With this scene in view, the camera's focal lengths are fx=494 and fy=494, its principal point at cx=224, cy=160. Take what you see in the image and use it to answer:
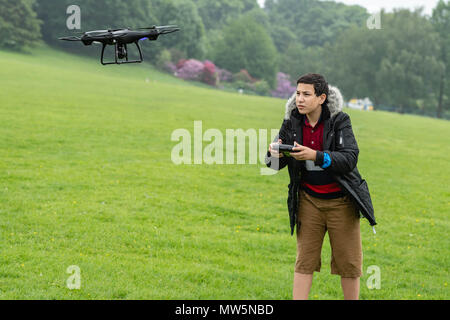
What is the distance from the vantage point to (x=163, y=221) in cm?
910

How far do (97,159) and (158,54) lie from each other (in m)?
63.7

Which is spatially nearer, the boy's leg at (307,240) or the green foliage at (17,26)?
the boy's leg at (307,240)

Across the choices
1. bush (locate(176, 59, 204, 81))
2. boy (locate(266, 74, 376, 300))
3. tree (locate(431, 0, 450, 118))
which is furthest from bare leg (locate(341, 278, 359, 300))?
tree (locate(431, 0, 450, 118))

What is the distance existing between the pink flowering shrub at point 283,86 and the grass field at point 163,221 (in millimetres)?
73336

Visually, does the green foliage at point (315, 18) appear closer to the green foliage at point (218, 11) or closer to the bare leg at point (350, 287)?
the green foliage at point (218, 11)

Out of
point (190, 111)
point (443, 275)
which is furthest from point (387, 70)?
point (443, 275)

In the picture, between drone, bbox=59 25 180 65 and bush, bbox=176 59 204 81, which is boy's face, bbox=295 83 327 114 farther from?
bush, bbox=176 59 204 81

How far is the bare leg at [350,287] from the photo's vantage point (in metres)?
4.90

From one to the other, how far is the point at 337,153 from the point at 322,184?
425 millimetres

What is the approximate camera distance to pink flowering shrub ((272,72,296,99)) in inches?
3656

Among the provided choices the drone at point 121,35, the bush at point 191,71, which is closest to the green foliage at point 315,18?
the bush at point 191,71

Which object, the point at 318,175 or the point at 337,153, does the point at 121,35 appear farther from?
the point at 318,175

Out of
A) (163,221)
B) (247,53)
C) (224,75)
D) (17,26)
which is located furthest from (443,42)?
(163,221)

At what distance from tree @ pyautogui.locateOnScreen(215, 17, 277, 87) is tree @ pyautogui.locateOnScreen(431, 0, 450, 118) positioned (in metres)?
28.7
